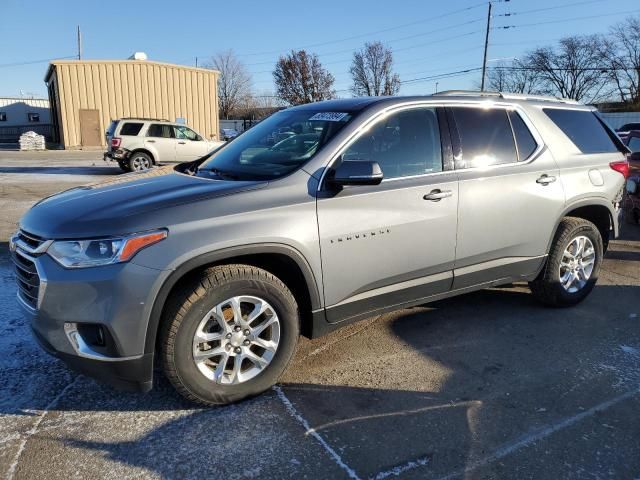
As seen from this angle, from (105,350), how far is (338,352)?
1699 mm

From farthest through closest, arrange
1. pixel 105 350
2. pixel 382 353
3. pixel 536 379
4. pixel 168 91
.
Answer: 1. pixel 168 91
2. pixel 382 353
3. pixel 536 379
4. pixel 105 350

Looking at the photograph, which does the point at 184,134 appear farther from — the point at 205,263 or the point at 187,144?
the point at 205,263

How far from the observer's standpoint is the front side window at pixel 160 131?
1736 centimetres

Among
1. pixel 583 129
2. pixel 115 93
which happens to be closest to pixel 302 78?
pixel 115 93

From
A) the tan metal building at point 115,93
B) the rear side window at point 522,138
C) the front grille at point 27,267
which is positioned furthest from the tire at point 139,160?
the tan metal building at point 115,93

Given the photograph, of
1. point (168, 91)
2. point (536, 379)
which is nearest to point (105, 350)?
point (536, 379)

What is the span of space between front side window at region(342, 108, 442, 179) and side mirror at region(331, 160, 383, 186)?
0.81ft

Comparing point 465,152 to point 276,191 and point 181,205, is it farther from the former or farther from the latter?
point 181,205

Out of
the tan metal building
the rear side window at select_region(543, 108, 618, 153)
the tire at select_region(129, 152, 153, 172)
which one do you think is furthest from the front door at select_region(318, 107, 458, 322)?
the tan metal building

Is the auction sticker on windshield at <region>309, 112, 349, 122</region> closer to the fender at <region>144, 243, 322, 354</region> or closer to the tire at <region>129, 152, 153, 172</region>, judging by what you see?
A: the fender at <region>144, 243, 322, 354</region>

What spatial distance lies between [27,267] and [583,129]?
4.58m

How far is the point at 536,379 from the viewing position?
3350 millimetres

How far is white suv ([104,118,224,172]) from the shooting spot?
16750 millimetres

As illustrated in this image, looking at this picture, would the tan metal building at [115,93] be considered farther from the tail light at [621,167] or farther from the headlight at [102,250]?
the headlight at [102,250]
